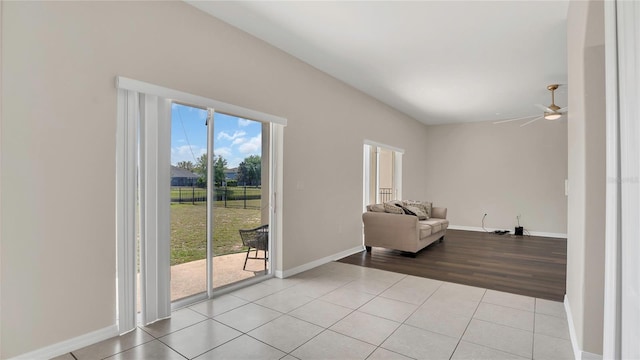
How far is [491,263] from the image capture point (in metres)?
4.70

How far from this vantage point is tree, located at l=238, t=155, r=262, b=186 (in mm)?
3600

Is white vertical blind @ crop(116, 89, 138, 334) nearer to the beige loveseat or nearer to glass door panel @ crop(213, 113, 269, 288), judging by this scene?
glass door panel @ crop(213, 113, 269, 288)

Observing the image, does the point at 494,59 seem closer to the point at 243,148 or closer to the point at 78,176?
the point at 243,148

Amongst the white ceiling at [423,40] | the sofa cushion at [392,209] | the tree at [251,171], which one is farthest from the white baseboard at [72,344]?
the sofa cushion at [392,209]

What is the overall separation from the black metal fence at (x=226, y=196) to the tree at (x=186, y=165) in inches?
7.7

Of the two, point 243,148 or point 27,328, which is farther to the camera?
point 243,148

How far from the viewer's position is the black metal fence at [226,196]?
2.96 m

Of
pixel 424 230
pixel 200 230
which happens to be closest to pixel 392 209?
pixel 424 230

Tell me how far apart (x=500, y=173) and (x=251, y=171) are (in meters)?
6.79

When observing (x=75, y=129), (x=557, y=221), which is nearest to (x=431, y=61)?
(x=75, y=129)

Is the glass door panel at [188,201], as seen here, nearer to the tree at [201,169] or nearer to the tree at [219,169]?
the tree at [201,169]

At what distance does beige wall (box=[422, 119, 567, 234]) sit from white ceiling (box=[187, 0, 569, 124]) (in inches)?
84.6

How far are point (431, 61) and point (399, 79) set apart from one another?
2.53 ft

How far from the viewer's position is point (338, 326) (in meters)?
2.60
